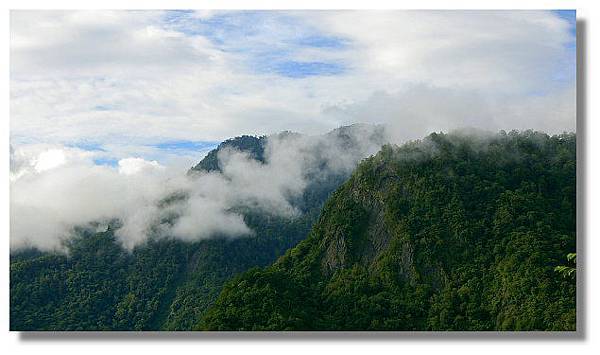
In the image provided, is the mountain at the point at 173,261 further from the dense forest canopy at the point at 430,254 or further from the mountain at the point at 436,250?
the mountain at the point at 436,250

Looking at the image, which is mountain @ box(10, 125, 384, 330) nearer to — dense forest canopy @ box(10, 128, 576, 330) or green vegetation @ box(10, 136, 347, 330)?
green vegetation @ box(10, 136, 347, 330)

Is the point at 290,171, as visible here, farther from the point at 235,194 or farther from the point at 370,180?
the point at 370,180

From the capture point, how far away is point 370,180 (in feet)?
83.7

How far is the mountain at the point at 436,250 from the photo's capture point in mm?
17453

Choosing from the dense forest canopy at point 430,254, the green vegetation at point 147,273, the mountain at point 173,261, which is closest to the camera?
the dense forest canopy at point 430,254

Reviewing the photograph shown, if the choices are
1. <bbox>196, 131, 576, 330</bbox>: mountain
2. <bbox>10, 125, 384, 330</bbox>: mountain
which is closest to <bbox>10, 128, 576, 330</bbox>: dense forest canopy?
<bbox>196, 131, 576, 330</bbox>: mountain

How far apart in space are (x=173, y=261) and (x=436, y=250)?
28.0m

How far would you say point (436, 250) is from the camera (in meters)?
21.2

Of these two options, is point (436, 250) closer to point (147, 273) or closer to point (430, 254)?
point (430, 254)

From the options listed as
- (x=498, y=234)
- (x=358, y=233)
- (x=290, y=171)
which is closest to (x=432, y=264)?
(x=498, y=234)

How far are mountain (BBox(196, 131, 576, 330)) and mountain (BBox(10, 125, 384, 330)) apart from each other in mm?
8176

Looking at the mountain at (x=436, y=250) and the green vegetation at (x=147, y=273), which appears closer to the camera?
the mountain at (x=436, y=250)

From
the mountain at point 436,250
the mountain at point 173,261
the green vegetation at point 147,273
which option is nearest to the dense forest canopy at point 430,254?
the mountain at point 436,250

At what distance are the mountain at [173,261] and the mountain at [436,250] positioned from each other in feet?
26.8
